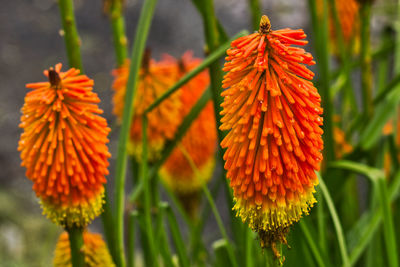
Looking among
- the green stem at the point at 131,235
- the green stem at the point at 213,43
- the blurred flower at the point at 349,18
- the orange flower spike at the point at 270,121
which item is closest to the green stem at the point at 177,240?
the green stem at the point at 131,235

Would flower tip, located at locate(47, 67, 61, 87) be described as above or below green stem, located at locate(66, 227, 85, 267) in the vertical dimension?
above

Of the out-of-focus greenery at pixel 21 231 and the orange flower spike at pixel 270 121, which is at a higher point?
the orange flower spike at pixel 270 121

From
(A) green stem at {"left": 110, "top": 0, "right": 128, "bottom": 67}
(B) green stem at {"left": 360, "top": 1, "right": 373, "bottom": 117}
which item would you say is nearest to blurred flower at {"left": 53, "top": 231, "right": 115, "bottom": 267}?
(A) green stem at {"left": 110, "top": 0, "right": 128, "bottom": 67}

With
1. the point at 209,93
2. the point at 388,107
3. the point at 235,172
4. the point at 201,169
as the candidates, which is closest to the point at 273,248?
the point at 235,172

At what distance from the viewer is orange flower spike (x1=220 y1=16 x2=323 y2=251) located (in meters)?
0.65

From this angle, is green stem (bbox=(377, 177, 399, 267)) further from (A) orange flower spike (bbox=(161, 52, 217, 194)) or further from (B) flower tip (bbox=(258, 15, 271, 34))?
(A) orange flower spike (bbox=(161, 52, 217, 194))

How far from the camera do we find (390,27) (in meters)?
2.15

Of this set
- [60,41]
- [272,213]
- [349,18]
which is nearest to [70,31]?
[272,213]

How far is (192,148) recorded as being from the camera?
68.9 inches

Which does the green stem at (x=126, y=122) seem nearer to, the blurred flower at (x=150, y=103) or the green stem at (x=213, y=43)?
the green stem at (x=213, y=43)

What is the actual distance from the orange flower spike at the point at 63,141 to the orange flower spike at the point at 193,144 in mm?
752

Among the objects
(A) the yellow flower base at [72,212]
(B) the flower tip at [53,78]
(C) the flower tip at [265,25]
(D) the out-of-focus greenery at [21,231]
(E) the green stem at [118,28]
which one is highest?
(E) the green stem at [118,28]

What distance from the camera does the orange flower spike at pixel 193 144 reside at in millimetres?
1681

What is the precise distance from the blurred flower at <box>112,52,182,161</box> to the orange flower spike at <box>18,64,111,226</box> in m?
0.57
